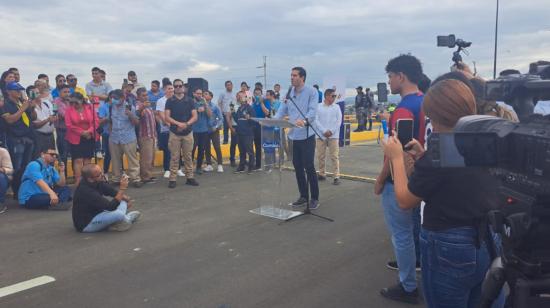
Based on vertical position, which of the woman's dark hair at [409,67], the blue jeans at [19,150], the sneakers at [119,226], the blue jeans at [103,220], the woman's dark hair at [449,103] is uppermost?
the woman's dark hair at [409,67]

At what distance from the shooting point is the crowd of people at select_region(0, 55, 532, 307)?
78.7 inches

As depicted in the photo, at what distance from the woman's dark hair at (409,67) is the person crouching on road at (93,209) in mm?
3714

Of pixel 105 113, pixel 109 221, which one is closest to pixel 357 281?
pixel 109 221

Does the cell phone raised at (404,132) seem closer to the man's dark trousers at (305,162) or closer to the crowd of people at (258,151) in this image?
the crowd of people at (258,151)

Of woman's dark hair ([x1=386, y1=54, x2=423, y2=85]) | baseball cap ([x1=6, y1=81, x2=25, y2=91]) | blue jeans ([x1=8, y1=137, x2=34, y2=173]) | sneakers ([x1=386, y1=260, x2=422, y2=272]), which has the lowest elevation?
sneakers ([x1=386, y1=260, x2=422, y2=272])

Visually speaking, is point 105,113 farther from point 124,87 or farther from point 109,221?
point 109,221

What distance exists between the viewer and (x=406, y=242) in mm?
3377

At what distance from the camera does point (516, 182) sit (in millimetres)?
1494

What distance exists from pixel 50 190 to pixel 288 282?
14.6ft

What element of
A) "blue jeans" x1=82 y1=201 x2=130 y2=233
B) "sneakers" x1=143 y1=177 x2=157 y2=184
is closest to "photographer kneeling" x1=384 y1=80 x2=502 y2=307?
"blue jeans" x1=82 y1=201 x2=130 y2=233

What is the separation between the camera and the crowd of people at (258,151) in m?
2.00

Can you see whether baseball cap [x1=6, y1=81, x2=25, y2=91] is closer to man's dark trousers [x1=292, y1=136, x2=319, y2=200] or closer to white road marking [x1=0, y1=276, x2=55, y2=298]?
white road marking [x1=0, y1=276, x2=55, y2=298]

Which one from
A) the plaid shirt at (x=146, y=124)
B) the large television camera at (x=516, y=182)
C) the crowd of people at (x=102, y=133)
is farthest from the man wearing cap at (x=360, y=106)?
the large television camera at (x=516, y=182)

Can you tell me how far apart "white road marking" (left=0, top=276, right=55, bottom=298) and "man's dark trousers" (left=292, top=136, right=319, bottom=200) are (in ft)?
11.1
